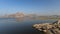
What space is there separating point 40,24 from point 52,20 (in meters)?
0.42

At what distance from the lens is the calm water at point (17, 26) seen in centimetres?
308

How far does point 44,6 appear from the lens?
3.19m

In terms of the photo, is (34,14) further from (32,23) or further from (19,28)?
(19,28)

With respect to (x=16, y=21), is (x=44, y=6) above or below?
above

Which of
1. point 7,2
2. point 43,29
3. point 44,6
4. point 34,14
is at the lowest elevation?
point 43,29

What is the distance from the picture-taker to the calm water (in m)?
3.08

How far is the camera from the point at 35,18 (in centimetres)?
320

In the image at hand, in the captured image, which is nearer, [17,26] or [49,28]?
[49,28]

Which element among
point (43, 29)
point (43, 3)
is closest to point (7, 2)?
point (43, 3)

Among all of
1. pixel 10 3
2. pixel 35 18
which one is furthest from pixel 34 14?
pixel 10 3

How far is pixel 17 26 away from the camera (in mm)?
3139

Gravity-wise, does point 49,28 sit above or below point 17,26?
below

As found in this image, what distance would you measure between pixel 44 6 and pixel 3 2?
140 centimetres

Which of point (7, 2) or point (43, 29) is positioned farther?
point (7, 2)
